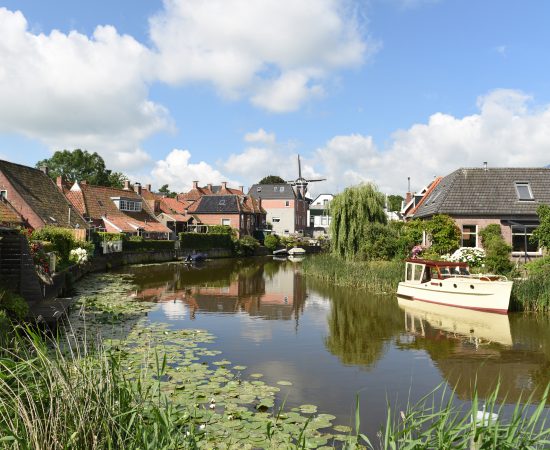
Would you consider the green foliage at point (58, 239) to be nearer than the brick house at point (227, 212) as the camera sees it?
Yes

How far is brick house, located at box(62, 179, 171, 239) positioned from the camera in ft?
166

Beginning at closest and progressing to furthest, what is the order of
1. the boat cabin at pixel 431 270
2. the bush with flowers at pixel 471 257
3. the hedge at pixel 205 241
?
the boat cabin at pixel 431 270 → the bush with flowers at pixel 471 257 → the hedge at pixel 205 241

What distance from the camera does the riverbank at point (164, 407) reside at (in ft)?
16.7

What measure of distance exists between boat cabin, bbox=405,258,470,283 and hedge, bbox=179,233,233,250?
34.8m

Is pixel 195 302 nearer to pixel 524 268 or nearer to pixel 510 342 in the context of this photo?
pixel 510 342

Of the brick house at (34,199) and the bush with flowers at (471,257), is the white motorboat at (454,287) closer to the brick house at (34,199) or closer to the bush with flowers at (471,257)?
the bush with flowers at (471,257)

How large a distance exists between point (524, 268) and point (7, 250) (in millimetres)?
23456

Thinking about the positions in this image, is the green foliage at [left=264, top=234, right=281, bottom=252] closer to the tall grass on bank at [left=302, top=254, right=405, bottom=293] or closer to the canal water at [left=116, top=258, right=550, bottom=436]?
the tall grass on bank at [left=302, top=254, right=405, bottom=293]

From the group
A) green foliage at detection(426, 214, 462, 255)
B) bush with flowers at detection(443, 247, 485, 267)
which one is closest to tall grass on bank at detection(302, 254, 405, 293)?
bush with flowers at detection(443, 247, 485, 267)

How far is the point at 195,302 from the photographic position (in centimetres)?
2269

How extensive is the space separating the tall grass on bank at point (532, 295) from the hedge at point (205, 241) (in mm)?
40299

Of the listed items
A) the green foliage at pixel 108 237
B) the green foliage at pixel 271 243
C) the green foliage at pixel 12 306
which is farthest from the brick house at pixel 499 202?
the green foliage at pixel 271 243

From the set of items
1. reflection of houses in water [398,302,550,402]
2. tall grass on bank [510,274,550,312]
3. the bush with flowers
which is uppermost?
the bush with flowers

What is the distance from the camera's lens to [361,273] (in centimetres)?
2753
